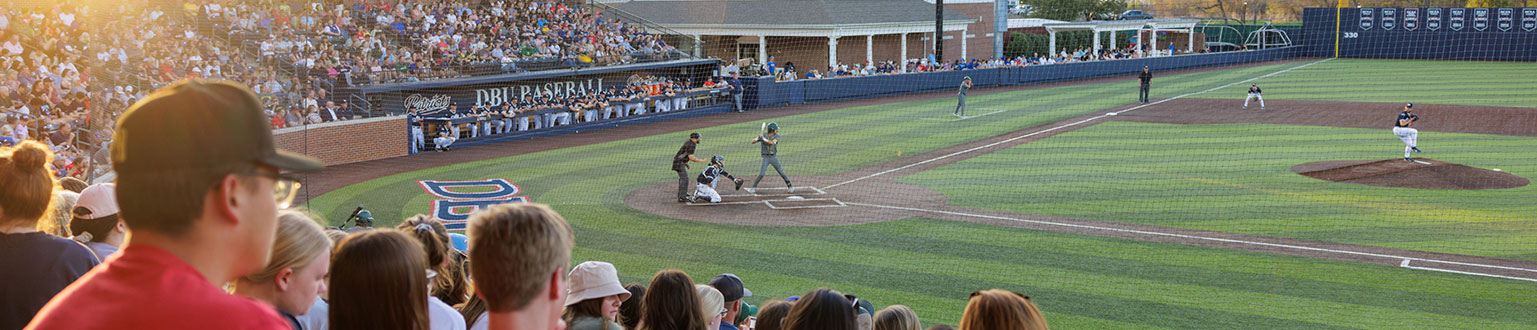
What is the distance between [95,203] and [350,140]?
18089 millimetres

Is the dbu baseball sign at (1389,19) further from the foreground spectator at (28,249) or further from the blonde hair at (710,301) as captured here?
the foreground spectator at (28,249)

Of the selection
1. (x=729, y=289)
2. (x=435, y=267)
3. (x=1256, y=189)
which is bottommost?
(x=1256, y=189)

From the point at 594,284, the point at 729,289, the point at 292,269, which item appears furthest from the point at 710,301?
the point at 292,269

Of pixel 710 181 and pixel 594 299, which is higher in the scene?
pixel 594 299

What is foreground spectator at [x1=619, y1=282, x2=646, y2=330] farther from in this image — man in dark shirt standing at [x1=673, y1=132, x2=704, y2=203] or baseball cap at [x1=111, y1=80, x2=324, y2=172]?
man in dark shirt standing at [x1=673, y1=132, x2=704, y2=203]

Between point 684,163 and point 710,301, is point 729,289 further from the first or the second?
point 684,163

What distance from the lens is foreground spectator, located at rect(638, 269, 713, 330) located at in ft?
16.6

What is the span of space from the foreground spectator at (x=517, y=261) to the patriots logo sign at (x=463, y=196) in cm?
1247

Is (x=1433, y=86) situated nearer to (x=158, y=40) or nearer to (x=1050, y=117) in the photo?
(x=1050, y=117)

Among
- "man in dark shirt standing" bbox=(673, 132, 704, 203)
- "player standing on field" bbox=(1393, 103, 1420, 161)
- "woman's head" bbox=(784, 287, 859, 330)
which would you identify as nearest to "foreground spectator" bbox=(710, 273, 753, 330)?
"woman's head" bbox=(784, 287, 859, 330)

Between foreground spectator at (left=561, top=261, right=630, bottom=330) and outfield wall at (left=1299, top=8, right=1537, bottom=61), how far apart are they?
56.5m

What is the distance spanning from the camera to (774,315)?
5602 mm

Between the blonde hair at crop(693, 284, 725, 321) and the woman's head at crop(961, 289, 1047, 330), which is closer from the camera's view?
the woman's head at crop(961, 289, 1047, 330)

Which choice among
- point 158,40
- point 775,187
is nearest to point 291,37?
point 158,40
